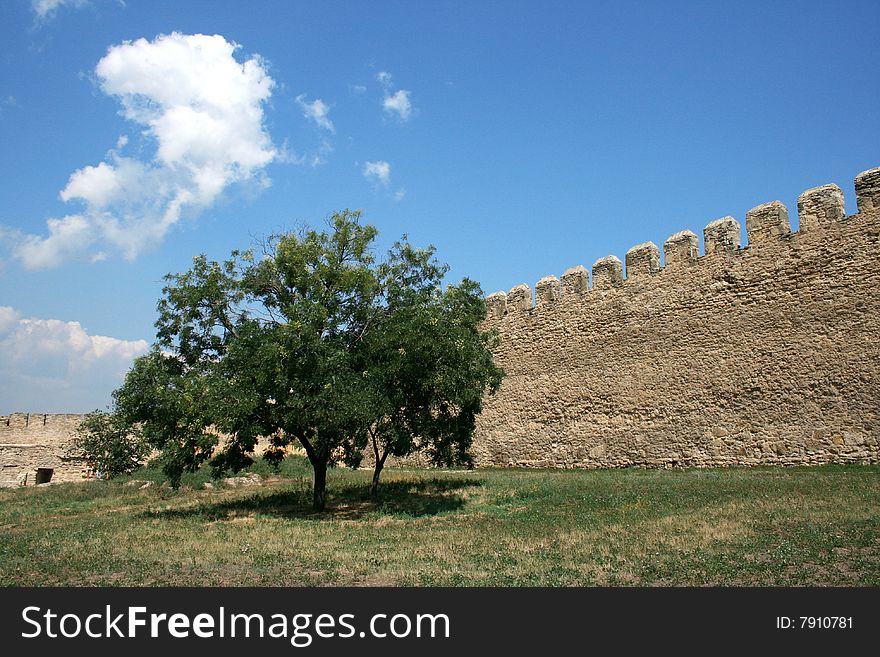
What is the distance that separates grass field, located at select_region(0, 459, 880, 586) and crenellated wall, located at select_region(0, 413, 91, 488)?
419 inches

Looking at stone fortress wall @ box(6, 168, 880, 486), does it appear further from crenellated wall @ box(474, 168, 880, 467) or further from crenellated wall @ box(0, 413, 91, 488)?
crenellated wall @ box(0, 413, 91, 488)

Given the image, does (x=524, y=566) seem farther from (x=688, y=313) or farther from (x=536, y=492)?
(x=688, y=313)

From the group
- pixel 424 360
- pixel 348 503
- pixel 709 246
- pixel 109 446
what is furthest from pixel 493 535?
pixel 109 446

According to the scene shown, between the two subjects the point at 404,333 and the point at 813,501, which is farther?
the point at 404,333

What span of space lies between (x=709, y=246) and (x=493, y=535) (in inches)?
412

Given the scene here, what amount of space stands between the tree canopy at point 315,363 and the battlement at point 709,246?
6.33 meters

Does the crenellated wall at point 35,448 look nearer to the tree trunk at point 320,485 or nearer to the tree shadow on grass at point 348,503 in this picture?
the tree shadow on grass at point 348,503

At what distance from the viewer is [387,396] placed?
1272 centimetres

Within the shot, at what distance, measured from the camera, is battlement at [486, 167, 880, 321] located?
48.5 feet

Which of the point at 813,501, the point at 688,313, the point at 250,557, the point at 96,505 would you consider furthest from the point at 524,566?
the point at 96,505

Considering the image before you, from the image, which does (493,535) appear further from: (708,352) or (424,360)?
(708,352)
